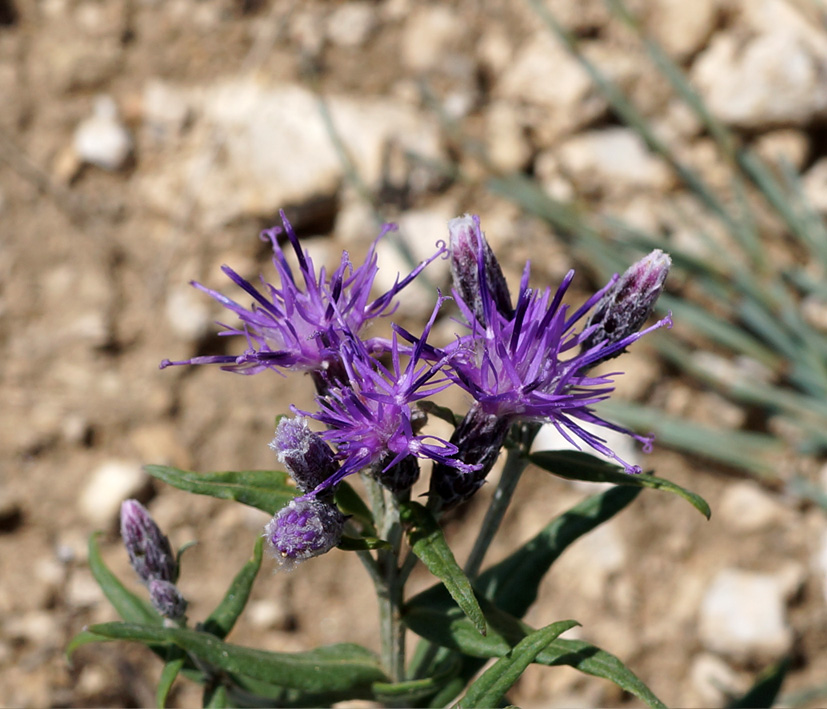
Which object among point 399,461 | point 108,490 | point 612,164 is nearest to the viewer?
point 399,461

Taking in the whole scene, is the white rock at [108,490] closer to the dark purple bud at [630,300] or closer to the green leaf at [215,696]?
the green leaf at [215,696]

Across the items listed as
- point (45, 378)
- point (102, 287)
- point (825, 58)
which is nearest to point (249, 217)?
point (102, 287)

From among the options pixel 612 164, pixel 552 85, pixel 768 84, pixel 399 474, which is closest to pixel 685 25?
pixel 768 84

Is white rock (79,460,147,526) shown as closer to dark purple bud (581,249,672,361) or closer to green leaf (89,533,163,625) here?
green leaf (89,533,163,625)

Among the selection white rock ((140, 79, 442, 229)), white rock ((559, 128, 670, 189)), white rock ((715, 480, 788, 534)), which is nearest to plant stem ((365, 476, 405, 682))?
white rock ((715, 480, 788, 534))

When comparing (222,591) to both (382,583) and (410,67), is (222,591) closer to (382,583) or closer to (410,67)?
(382,583)

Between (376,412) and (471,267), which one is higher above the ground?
(471,267)

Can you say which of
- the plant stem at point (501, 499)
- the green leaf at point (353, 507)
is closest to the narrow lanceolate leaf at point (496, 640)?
the plant stem at point (501, 499)

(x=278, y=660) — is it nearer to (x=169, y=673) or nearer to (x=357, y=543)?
(x=169, y=673)
